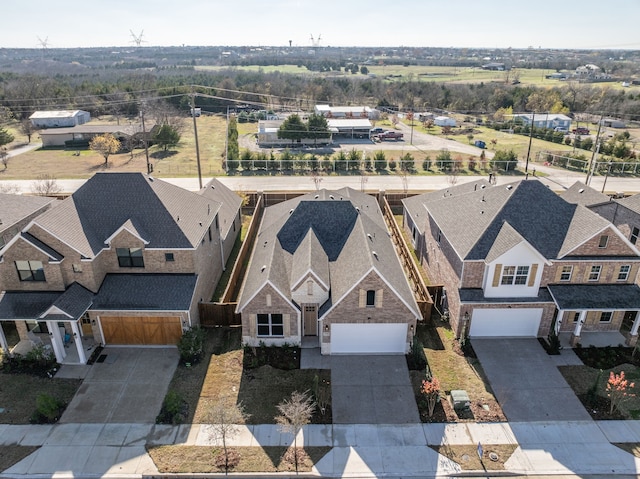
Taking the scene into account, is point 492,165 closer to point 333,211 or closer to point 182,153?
point 333,211

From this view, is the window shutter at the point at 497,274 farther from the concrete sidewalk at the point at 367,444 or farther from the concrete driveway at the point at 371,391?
the concrete sidewalk at the point at 367,444

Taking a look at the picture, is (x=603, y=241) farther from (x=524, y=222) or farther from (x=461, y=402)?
(x=461, y=402)

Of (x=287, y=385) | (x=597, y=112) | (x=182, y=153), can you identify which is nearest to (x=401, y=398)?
(x=287, y=385)

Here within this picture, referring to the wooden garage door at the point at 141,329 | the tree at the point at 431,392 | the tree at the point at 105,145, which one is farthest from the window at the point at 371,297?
the tree at the point at 105,145

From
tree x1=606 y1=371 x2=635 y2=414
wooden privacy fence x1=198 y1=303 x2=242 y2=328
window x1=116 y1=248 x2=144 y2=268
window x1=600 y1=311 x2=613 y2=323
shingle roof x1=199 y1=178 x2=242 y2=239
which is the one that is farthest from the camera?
shingle roof x1=199 y1=178 x2=242 y2=239

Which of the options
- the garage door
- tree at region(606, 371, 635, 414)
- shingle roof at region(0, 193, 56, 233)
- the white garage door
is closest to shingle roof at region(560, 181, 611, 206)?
the white garage door

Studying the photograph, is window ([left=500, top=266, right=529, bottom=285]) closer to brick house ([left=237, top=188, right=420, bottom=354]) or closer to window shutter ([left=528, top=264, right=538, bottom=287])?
window shutter ([left=528, top=264, right=538, bottom=287])
